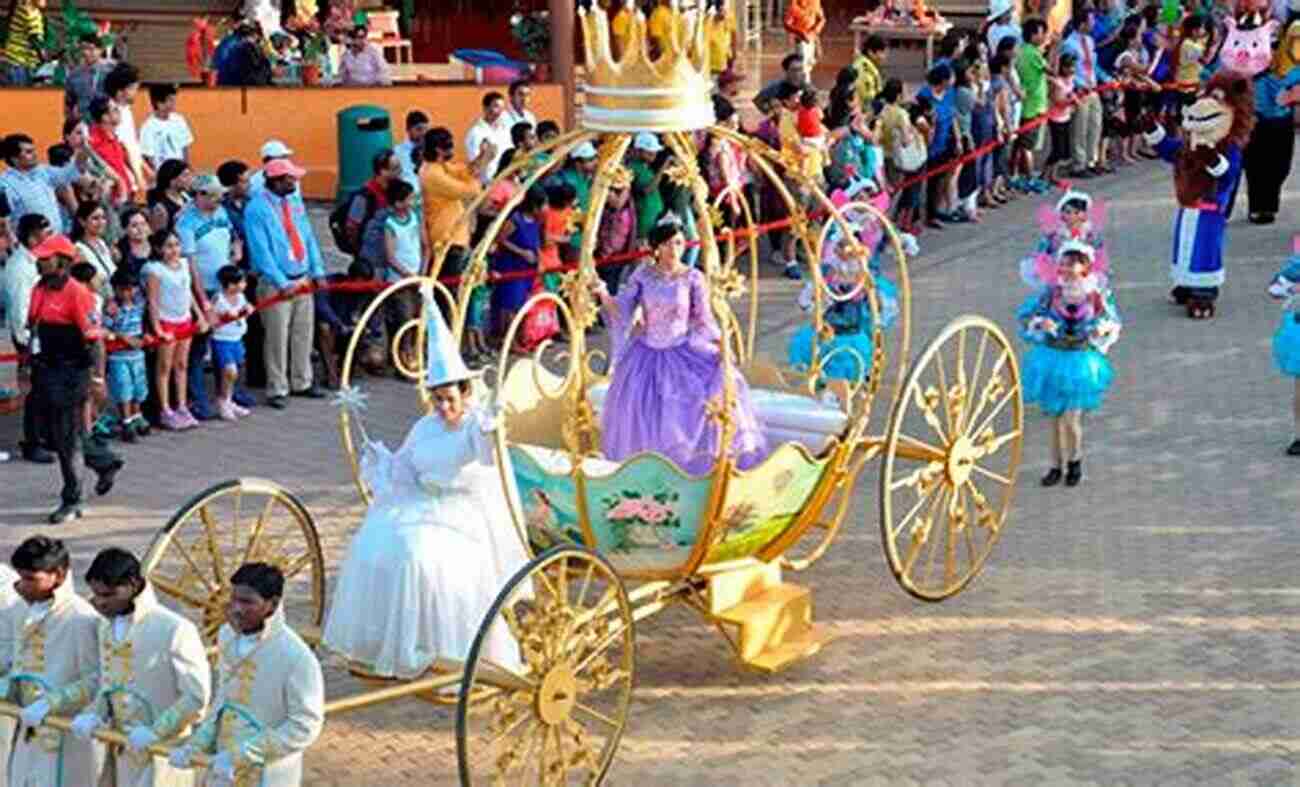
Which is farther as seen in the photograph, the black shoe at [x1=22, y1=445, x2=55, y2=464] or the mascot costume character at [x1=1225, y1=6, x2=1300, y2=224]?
the mascot costume character at [x1=1225, y1=6, x2=1300, y2=224]

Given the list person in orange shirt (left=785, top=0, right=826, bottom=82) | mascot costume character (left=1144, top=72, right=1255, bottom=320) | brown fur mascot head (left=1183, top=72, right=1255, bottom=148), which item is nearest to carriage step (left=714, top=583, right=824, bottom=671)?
mascot costume character (left=1144, top=72, right=1255, bottom=320)

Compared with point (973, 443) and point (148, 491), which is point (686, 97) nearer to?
point (973, 443)

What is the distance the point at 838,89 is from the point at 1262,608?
9537 mm

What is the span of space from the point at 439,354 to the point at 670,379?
1.66m

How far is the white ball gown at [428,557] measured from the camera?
9.98 m

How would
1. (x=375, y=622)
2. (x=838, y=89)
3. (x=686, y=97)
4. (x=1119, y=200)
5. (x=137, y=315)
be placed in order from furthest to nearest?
(x=1119, y=200) → (x=838, y=89) → (x=137, y=315) → (x=686, y=97) → (x=375, y=622)

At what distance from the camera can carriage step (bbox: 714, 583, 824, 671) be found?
36.3ft

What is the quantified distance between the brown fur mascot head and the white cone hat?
30.0ft

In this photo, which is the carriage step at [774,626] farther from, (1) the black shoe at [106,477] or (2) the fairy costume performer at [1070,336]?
(1) the black shoe at [106,477]

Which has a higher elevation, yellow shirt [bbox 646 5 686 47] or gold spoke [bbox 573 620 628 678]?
yellow shirt [bbox 646 5 686 47]

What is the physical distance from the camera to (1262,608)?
39.5ft

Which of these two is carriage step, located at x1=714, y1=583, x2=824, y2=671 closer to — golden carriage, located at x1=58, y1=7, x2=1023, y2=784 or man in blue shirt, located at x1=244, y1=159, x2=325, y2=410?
golden carriage, located at x1=58, y1=7, x2=1023, y2=784

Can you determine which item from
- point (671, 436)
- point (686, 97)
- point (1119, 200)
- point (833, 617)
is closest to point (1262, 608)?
point (833, 617)

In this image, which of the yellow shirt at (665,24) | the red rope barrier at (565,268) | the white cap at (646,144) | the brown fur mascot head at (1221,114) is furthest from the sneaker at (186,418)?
the brown fur mascot head at (1221,114)
